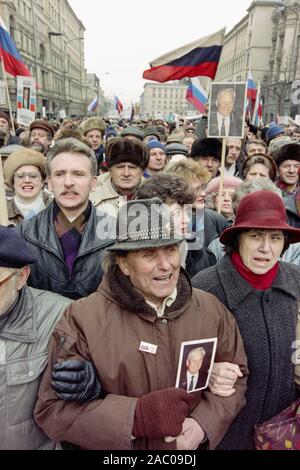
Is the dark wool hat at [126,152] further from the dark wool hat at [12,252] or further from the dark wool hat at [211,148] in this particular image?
the dark wool hat at [12,252]

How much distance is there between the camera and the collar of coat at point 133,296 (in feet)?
5.53

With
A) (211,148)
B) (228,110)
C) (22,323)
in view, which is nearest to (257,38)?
(211,148)

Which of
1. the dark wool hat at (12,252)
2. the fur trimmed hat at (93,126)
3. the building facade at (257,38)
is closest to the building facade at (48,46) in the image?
the building facade at (257,38)

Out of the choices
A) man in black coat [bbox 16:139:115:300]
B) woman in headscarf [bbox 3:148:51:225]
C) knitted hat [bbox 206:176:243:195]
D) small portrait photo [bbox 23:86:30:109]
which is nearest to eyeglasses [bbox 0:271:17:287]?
man in black coat [bbox 16:139:115:300]

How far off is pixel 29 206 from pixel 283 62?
55028 mm

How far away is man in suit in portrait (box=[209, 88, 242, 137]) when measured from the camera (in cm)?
409

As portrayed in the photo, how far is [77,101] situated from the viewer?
263ft

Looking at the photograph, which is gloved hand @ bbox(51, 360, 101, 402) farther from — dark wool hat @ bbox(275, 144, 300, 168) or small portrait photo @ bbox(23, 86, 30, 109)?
small portrait photo @ bbox(23, 86, 30, 109)

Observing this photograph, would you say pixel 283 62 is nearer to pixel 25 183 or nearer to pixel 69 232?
pixel 25 183

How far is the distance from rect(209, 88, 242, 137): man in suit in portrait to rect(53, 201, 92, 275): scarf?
7.43 feet

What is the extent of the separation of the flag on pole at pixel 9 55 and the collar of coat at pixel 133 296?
4.97 m

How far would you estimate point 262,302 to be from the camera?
78.0 inches

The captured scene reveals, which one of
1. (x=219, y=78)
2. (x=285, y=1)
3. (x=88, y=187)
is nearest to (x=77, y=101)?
(x=219, y=78)
